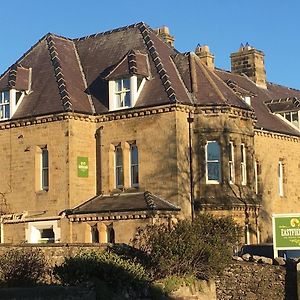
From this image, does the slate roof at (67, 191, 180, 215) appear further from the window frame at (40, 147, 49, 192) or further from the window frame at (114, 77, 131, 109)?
the window frame at (114, 77, 131, 109)

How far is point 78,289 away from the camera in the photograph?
19.6 m

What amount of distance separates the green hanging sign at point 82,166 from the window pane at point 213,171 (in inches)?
219

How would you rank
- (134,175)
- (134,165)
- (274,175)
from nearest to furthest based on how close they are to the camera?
1. (134,175)
2. (134,165)
3. (274,175)

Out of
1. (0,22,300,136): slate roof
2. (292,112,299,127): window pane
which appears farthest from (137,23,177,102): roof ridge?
(292,112,299,127): window pane

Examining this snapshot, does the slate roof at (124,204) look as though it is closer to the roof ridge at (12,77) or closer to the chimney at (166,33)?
the roof ridge at (12,77)

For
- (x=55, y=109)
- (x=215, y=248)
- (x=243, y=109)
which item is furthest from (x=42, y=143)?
(x=215, y=248)

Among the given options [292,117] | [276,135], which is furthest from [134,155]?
[292,117]

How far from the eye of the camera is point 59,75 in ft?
120

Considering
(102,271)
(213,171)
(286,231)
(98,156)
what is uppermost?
(98,156)

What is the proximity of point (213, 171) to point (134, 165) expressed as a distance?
3555mm

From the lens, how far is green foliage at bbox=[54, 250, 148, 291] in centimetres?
2353

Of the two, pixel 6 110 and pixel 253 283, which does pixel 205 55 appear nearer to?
pixel 6 110

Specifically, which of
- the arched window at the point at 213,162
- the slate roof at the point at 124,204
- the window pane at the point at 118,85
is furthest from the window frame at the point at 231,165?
the window pane at the point at 118,85

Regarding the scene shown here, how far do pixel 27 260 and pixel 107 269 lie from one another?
2470 millimetres
